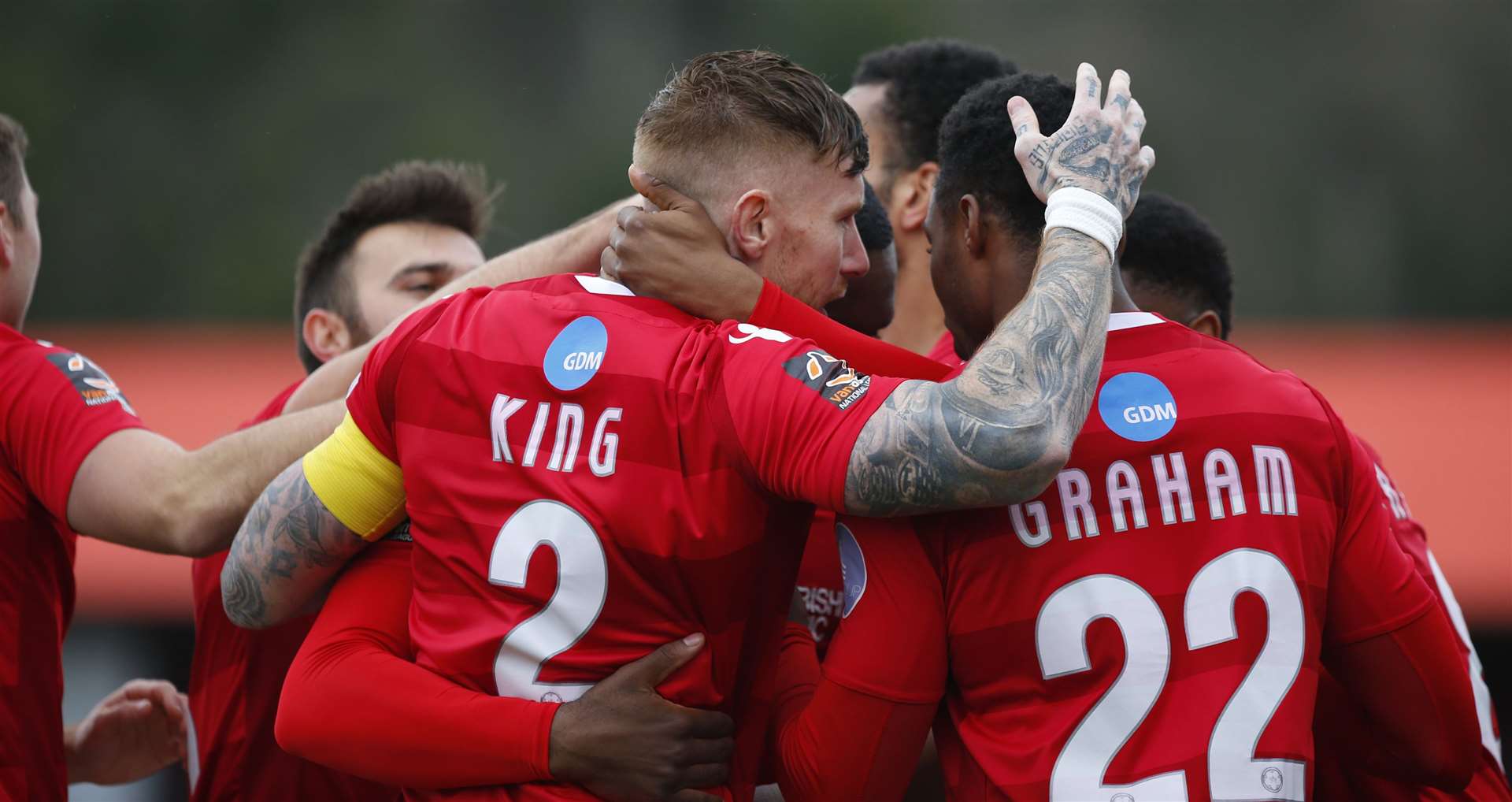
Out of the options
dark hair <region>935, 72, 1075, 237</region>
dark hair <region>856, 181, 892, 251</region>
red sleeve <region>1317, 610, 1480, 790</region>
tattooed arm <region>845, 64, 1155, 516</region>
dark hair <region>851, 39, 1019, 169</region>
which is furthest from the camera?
dark hair <region>851, 39, 1019, 169</region>

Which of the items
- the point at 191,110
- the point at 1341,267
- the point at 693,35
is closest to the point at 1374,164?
the point at 1341,267

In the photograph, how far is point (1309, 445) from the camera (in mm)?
2543

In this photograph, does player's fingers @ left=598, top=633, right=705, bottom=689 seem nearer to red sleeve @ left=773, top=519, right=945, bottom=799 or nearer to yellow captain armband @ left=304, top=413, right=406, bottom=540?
red sleeve @ left=773, top=519, right=945, bottom=799

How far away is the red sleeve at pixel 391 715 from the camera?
2.47 meters

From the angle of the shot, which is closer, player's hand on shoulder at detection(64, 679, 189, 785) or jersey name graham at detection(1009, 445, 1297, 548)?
jersey name graham at detection(1009, 445, 1297, 548)

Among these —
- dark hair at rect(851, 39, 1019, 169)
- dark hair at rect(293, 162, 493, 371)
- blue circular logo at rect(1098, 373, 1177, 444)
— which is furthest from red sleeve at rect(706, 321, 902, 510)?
dark hair at rect(293, 162, 493, 371)

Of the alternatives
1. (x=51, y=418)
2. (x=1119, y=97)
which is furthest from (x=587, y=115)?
(x=1119, y=97)

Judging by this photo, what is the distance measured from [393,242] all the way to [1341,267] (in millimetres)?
24954

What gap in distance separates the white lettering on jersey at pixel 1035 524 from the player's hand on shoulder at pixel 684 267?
58cm

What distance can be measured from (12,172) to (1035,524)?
2.61 metres

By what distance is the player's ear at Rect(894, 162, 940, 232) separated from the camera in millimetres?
4527

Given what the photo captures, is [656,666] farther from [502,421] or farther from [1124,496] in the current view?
[1124,496]

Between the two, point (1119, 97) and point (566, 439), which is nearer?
point (566, 439)

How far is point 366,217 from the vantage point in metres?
4.57
